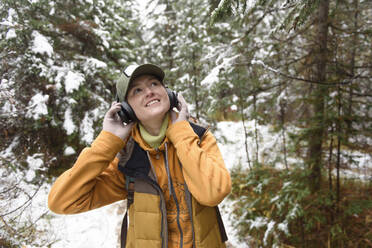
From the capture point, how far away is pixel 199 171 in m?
1.49

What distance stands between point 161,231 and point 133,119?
0.99m

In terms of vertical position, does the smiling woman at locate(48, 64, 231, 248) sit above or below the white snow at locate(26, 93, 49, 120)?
below

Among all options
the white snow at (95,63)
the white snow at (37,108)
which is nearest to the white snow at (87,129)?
the white snow at (37,108)

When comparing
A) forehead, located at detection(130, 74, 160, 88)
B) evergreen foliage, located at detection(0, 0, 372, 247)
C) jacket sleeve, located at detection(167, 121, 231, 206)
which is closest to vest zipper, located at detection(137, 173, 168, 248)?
jacket sleeve, located at detection(167, 121, 231, 206)

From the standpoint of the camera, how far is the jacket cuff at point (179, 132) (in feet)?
5.23

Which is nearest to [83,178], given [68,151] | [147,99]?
[147,99]

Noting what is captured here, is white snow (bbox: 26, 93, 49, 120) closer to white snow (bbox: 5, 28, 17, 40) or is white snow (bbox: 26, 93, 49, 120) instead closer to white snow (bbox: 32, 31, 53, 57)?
white snow (bbox: 32, 31, 53, 57)

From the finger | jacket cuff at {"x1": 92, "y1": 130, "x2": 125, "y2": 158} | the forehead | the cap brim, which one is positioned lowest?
jacket cuff at {"x1": 92, "y1": 130, "x2": 125, "y2": 158}

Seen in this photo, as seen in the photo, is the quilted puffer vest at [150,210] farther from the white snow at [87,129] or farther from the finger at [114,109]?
the white snow at [87,129]

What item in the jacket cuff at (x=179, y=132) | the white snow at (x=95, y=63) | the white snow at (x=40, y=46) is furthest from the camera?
the white snow at (x=95, y=63)

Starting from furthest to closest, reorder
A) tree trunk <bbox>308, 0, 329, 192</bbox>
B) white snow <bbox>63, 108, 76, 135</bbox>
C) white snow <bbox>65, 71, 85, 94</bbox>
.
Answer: white snow <bbox>63, 108, 76, 135</bbox> < white snow <bbox>65, 71, 85, 94</bbox> < tree trunk <bbox>308, 0, 329, 192</bbox>

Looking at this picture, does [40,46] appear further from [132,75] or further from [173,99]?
[173,99]

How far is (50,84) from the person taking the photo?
6.02 meters

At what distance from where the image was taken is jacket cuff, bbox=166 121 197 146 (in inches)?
62.8
